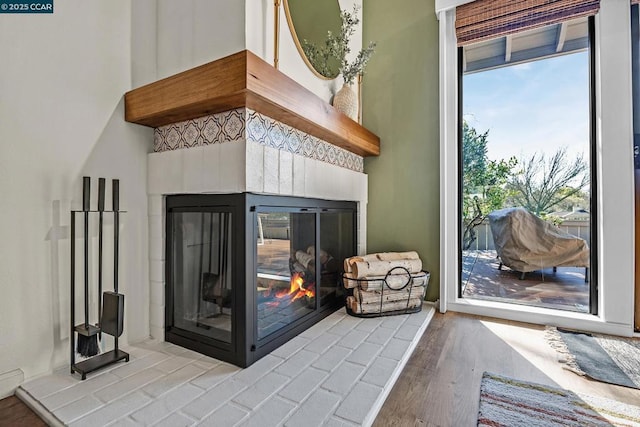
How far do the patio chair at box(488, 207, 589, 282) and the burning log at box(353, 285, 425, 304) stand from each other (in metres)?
0.74

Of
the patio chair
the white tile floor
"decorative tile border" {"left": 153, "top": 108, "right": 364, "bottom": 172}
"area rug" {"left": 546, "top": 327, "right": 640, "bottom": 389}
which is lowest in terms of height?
"area rug" {"left": 546, "top": 327, "right": 640, "bottom": 389}

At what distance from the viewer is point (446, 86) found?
241 centimetres

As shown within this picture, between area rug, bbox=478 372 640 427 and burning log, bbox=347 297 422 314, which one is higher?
burning log, bbox=347 297 422 314

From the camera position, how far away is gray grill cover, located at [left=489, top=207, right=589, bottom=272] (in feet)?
7.10

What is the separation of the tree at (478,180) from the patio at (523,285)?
0.58ft

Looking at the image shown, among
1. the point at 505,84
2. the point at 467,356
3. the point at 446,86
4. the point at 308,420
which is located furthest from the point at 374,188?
the point at 308,420

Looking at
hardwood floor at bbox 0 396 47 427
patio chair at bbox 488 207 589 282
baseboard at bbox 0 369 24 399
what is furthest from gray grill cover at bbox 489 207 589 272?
baseboard at bbox 0 369 24 399

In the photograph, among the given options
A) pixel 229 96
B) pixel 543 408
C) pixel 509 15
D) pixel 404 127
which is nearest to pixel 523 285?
pixel 543 408

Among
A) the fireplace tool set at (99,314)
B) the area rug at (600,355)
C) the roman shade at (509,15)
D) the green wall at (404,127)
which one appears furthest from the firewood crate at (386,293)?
the roman shade at (509,15)

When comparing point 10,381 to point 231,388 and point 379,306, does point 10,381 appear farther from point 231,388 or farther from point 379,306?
point 379,306

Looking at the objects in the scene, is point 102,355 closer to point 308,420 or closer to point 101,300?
point 101,300

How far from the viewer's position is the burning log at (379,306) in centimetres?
214

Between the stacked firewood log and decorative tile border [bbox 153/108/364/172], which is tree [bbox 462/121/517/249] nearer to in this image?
the stacked firewood log

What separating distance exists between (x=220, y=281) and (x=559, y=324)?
2.15 metres
